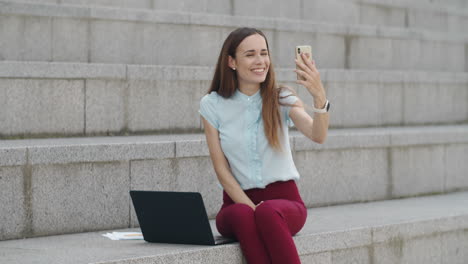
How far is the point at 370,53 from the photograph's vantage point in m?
9.39

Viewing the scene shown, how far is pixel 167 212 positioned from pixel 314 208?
7.34 ft

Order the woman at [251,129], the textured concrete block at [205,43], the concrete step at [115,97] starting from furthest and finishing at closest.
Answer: the textured concrete block at [205,43]
the concrete step at [115,97]
the woman at [251,129]

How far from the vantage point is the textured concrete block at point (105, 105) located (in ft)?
21.4

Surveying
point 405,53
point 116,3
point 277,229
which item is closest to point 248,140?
point 277,229

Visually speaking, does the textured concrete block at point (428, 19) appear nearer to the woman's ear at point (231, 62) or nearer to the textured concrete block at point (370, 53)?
the textured concrete block at point (370, 53)

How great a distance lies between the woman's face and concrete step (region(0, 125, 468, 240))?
102cm

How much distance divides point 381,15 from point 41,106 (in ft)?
18.1

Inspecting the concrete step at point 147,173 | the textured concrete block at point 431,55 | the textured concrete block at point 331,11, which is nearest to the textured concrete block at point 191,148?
the concrete step at point 147,173

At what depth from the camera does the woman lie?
518cm

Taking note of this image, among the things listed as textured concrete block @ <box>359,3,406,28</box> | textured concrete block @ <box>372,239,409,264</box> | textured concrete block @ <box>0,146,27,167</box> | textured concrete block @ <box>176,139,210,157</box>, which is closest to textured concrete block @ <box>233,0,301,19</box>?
Answer: textured concrete block @ <box>359,3,406,28</box>

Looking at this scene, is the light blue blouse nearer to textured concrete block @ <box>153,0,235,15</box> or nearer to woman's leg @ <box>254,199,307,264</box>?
woman's leg @ <box>254,199,307,264</box>

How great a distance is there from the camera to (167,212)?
16.3 feet

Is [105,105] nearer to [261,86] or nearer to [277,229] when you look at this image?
[261,86]

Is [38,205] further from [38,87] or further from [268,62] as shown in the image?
[268,62]
